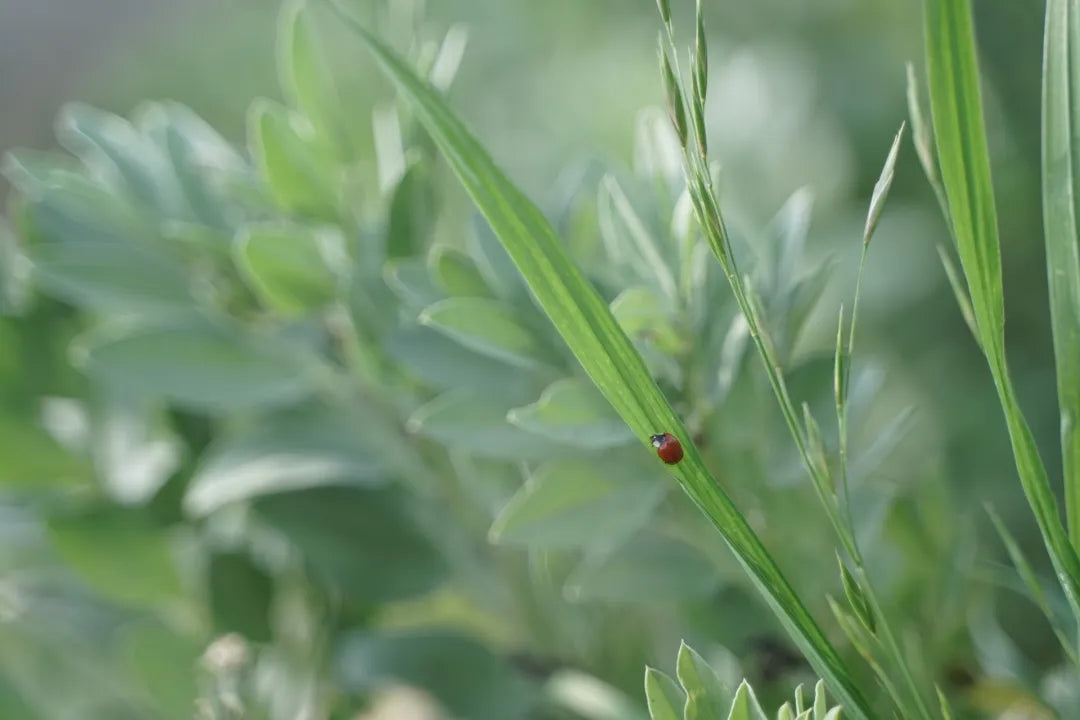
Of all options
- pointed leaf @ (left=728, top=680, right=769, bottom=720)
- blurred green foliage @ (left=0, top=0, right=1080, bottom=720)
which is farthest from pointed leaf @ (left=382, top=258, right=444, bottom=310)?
pointed leaf @ (left=728, top=680, right=769, bottom=720)

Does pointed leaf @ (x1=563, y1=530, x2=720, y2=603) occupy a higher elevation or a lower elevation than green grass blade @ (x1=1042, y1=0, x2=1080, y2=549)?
lower

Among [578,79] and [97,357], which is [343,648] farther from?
[578,79]

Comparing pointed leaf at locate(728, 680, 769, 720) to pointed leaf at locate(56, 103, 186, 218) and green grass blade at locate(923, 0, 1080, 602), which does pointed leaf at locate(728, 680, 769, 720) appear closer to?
green grass blade at locate(923, 0, 1080, 602)

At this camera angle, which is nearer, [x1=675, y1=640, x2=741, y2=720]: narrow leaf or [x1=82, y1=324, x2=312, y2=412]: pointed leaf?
[x1=675, y1=640, x2=741, y2=720]: narrow leaf

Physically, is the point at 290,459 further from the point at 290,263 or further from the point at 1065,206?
the point at 1065,206

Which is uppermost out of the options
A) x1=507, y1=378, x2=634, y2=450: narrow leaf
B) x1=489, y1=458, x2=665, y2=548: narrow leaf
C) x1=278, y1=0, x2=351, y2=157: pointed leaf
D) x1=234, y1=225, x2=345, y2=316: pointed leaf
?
x1=278, y1=0, x2=351, y2=157: pointed leaf

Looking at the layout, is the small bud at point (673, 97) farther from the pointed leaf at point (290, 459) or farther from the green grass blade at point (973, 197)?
the pointed leaf at point (290, 459)
